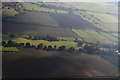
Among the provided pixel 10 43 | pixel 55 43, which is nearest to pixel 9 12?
pixel 10 43

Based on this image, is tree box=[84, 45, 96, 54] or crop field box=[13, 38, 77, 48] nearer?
crop field box=[13, 38, 77, 48]

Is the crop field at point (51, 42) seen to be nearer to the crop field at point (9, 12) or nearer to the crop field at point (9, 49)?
the crop field at point (9, 49)

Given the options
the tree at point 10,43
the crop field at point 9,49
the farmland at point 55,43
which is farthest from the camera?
the tree at point 10,43

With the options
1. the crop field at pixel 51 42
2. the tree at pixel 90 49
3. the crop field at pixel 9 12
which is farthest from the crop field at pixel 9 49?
the crop field at pixel 9 12

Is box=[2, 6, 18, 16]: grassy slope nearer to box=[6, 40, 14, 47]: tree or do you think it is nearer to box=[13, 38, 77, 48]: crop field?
box=[13, 38, 77, 48]: crop field

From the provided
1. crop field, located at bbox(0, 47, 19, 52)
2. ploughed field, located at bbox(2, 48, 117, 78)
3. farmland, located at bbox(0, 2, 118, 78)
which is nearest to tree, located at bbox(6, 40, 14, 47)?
farmland, located at bbox(0, 2, 118, 78)

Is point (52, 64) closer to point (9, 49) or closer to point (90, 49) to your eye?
point (9, 49)

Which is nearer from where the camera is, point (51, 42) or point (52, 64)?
point (52, 64)

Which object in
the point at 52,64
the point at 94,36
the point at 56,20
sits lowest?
the point at 52,64
